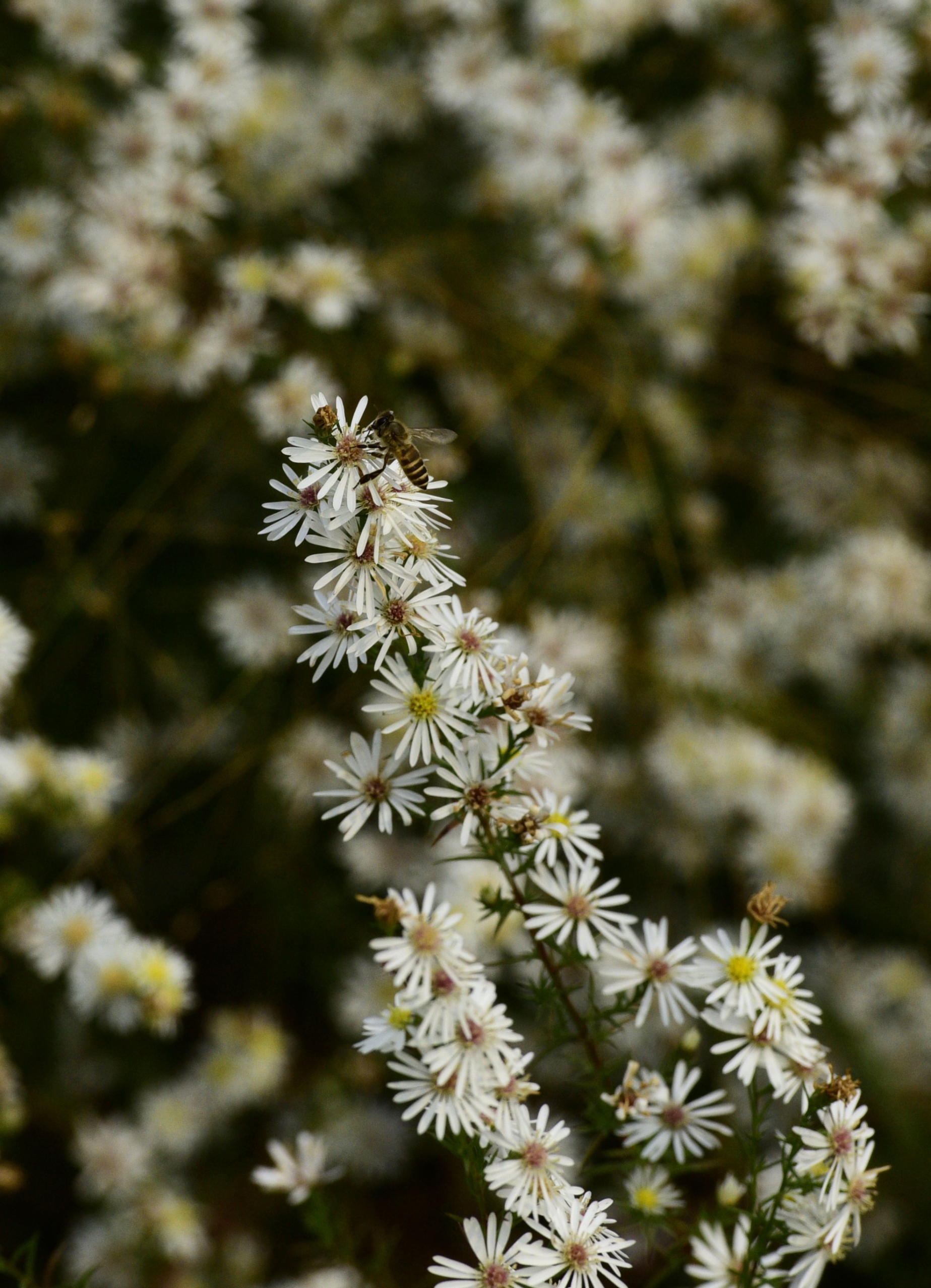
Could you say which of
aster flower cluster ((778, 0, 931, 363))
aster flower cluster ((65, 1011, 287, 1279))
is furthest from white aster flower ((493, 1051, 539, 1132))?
aster flower cluster ((778, 0, 931, 363))

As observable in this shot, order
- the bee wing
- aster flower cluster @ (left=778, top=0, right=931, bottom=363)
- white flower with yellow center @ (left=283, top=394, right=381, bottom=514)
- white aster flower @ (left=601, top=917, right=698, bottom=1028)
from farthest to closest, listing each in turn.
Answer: aster flower cluster @ (left=778, top=0, right=931, bottom=363) < the bee wing < white aster flower @ (left=601, top=917, right=698, bottom=1028) < white flower with yellow center @ (left=283, top=394, right=381, bottom=514)

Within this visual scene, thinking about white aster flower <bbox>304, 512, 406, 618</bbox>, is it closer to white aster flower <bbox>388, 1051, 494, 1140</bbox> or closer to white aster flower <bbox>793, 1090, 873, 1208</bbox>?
white aster flower <bbox>388, 1051, 494, 1140</bbox>

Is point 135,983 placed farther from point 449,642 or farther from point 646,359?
point 646,359

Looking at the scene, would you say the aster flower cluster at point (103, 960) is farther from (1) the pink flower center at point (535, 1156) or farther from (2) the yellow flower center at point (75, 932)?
(1) the pink flower center at point (535, 1156)

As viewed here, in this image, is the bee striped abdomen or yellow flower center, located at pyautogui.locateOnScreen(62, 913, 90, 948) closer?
the bee striped abdomen

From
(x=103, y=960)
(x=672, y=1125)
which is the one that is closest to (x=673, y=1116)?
(x=672, y=1125)

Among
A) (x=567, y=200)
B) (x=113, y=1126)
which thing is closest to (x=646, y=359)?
(x=567, y=200)

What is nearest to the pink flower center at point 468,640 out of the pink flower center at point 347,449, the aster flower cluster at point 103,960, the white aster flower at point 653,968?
the pink flower center at point 347,449
